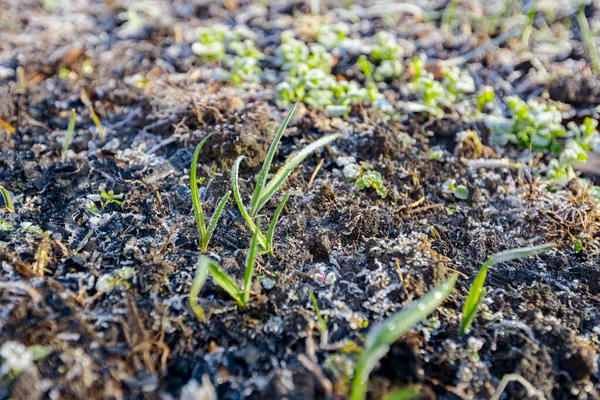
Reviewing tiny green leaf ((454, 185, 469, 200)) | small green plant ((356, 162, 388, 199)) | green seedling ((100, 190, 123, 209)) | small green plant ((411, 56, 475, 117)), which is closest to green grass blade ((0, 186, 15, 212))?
green seedling ((100, 190, 123, 209))

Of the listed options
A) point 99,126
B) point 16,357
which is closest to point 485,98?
point 99,126

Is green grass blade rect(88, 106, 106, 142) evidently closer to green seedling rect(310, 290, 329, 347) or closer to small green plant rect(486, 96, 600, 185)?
green seedling rect(310, 290, 329, 347)

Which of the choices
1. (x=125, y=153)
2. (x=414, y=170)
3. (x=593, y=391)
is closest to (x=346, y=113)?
(x=414, y=170)

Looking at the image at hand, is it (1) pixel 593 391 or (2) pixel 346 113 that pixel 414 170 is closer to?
(2) pixel 346 113

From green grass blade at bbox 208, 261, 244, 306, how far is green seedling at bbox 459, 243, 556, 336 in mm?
673

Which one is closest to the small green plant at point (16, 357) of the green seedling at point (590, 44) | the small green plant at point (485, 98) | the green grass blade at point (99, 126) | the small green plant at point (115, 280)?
the small green plant at point (115, 280)

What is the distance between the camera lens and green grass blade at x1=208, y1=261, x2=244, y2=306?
1.39 metres

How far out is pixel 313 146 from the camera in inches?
69.8

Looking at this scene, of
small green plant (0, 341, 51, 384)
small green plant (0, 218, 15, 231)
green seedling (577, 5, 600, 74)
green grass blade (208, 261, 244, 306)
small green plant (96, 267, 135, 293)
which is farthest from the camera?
green seedling (577, 5, 600, 74)

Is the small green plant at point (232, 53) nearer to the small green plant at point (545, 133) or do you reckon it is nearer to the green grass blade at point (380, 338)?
the small green plant at point (545, 133)

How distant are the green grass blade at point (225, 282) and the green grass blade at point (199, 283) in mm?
23

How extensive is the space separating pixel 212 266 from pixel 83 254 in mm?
583

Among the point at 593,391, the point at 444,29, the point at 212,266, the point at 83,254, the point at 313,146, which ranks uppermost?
the point at 444,29

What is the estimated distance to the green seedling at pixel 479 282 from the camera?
4.74 feet
